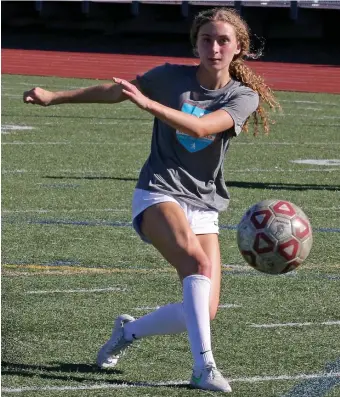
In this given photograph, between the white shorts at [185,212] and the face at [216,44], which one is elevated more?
the face at [216,44]

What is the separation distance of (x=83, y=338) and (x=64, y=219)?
3922mm

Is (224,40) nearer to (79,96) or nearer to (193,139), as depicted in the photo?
(193,139)

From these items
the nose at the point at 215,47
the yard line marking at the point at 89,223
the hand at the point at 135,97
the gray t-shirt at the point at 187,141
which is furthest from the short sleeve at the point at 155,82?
the yard line marking at the point at 89,223

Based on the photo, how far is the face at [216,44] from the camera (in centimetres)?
553

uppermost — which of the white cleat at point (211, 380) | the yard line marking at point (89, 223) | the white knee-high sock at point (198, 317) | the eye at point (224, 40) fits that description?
the eye at point (224, 40)

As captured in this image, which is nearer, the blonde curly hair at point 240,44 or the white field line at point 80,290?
the blonde curly hair at point 240,44

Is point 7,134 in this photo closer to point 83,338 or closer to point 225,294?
point 225,294

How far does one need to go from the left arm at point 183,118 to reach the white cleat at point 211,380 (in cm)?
102

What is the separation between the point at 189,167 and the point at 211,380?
3.31 feet

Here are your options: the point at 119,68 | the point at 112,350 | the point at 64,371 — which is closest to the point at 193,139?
the point at 112,350

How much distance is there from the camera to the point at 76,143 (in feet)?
52.2

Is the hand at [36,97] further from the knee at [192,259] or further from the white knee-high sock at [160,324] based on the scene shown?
the white knee-high sock at [160,324]

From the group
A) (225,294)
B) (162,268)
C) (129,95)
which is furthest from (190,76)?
(162,268)

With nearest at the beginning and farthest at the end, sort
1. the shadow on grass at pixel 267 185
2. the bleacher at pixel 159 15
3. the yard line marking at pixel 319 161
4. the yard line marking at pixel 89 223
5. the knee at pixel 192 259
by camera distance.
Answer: the knee at pixel 192 259, the yard line marking at pixel 89 223, the shadow on grass at pixel 267 185, the yard line marking at pixel 319 161, the bleacher at pixel 159 15
